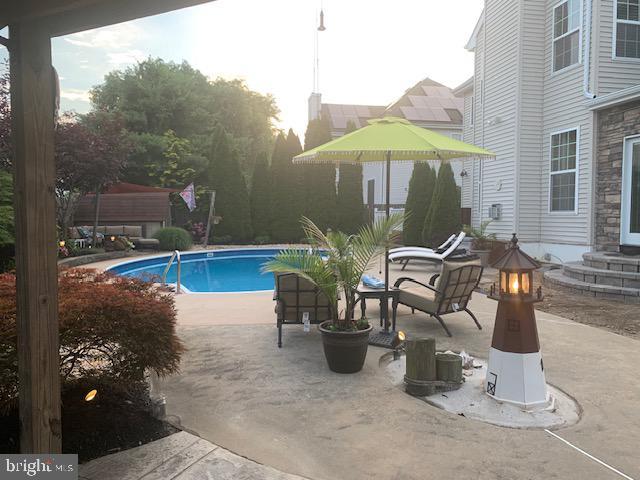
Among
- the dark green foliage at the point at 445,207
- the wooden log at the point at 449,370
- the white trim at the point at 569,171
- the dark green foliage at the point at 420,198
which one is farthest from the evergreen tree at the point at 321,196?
the wooden log at the point at 449,370

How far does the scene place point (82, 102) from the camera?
28.1m

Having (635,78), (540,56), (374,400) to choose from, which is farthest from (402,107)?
(374,400)

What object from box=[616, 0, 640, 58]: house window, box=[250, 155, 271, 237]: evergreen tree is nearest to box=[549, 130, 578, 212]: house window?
box=[616, 0, 640, 58]: house window

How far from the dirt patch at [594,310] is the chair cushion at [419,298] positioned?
2.10m

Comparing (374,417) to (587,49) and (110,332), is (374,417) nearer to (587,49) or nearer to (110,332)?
(110,332)

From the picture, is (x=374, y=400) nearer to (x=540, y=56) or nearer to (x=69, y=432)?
(x=69, y=432)

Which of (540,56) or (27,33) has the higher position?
(540,56)

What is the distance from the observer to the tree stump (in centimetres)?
353

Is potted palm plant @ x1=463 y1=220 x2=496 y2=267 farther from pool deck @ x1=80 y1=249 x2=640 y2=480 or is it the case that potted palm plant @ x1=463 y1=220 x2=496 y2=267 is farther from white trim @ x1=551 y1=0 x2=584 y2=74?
pool deck @ x1=80 y1=249 x2=640 y2=480

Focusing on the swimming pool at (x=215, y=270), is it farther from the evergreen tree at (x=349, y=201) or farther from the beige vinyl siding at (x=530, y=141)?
the beige vinyl siding at (x=530, y=141)

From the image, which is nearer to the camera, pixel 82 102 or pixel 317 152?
pixel 317 152

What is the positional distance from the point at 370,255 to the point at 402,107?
2204 cm

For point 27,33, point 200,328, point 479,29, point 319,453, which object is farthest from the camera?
point 479,29

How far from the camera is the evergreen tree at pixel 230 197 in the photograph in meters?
18.3
